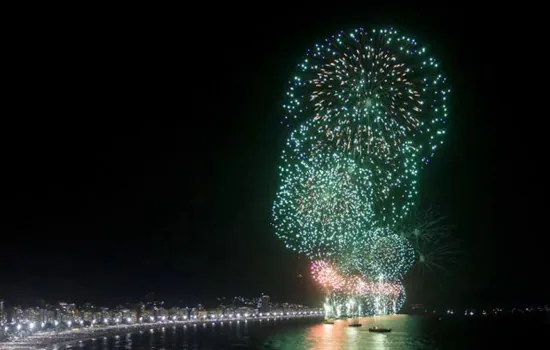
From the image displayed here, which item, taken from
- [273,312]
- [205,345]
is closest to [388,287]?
[205,345]

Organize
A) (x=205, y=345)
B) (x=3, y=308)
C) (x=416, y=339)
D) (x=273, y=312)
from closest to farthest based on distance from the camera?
Answer: (x=205, y=345)
(x=416, y=339)
(x=3, y=308)
(x=273, y=312)

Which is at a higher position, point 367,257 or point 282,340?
point 367,257

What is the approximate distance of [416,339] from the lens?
6103 centimetres

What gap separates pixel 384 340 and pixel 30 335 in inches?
1155

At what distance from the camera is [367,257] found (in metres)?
63.1

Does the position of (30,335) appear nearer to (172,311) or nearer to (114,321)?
(114,321)

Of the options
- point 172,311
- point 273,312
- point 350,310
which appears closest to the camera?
point 350,310

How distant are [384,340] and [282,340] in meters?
8.49

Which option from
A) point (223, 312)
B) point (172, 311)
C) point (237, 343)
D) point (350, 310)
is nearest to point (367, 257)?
point (237, 343)

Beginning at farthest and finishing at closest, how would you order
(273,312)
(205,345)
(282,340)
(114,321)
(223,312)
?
(273,312)
(223,312)
(114,321)
(282,340)
(205,345)

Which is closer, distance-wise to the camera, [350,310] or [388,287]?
[388,287]

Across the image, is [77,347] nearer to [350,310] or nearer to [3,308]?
[3,308]

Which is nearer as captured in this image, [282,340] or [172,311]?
[282,340]

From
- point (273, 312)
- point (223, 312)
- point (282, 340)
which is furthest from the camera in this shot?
point (273, 312)
